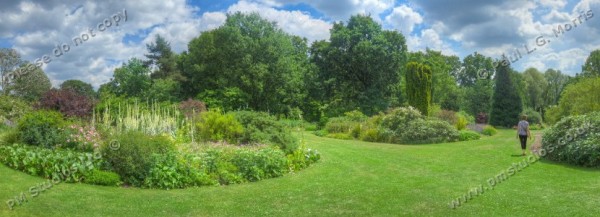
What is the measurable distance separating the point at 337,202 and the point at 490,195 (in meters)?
3.26

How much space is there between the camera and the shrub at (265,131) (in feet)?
43.6

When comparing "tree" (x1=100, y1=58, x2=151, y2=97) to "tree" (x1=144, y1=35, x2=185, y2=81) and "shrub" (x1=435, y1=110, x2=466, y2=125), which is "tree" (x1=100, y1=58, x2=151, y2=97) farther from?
"shrub" (x1=435, y1=110, x2=466, y2=125)

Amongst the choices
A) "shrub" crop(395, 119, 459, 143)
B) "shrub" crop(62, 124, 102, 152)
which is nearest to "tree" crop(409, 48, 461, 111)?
"shrub" crop(395, 119, 459, 143)

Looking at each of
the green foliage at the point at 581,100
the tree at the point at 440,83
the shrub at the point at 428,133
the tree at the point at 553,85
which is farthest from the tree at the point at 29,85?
the tree at the point at 553,85

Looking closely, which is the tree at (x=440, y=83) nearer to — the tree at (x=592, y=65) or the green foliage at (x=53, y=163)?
the tree at (x=592, y=65)

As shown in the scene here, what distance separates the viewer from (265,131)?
14.0 m

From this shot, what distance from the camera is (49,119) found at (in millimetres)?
11305

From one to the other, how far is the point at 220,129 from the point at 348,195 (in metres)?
6.22

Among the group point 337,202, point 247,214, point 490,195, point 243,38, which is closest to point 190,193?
point 247,214

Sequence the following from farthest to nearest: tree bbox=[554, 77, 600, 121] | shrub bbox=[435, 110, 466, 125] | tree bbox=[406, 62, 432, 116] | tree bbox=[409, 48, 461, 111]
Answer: tree bbox=[409, 48, 461, 111], tree bbox=[406, 62, 432, 116], shrub bbox=[435, 110, 466, 125], tree bbox=[554, 77, 600, 121]

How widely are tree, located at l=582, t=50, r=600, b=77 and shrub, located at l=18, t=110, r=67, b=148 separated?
2092 inches

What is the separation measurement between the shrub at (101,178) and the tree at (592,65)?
5310 centimetres

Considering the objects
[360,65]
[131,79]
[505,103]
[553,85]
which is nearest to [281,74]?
[360,65]

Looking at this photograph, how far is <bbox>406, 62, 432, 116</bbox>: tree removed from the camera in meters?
28.2
